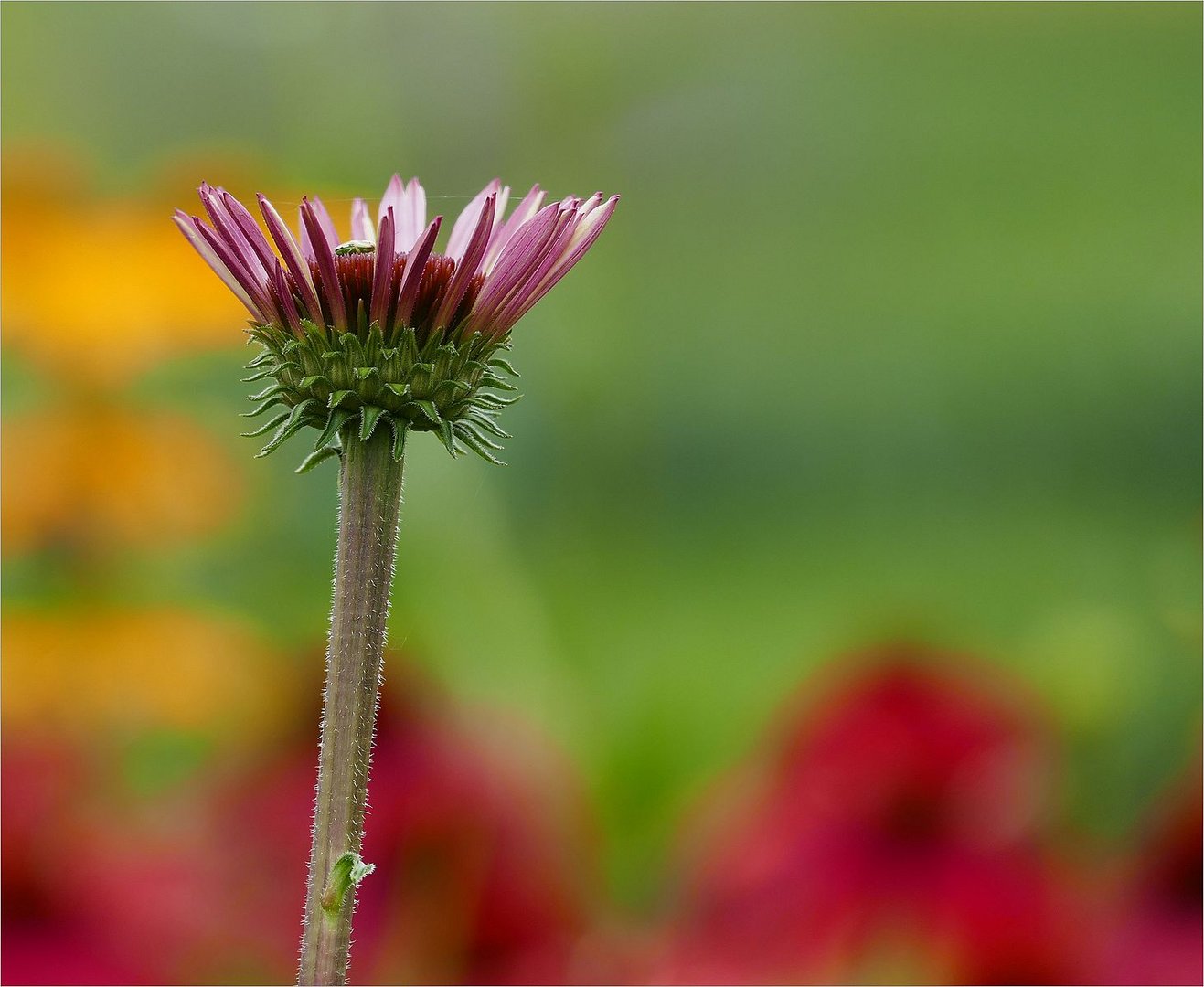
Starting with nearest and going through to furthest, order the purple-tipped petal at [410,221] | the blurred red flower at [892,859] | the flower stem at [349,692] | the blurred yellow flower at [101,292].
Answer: the flower stem at [349,692]
the purple-tipped petal at [410,221]
the blurred red flower at [892,859]
the blurred yellow flower at [101,292]

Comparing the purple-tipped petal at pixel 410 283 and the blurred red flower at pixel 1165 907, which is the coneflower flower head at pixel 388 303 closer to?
the purple-tipped petal at pixel 410 283

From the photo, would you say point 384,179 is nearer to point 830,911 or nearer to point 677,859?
point 677,859

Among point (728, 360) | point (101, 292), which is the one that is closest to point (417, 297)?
point (101, 292)

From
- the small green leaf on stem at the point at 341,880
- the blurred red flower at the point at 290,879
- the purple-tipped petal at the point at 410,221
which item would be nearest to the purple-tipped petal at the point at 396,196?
the purple-tipped petal at the point at 410,221

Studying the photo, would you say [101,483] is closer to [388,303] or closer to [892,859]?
[892,859]

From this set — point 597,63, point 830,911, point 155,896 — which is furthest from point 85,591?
point 597,63

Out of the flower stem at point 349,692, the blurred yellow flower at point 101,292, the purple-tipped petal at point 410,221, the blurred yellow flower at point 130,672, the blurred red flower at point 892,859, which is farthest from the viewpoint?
the blurred yellow flower at point 101,292
